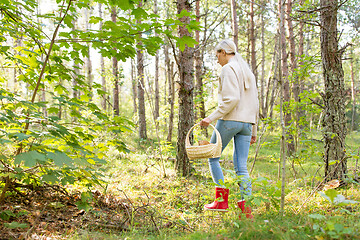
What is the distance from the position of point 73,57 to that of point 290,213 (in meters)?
3.11

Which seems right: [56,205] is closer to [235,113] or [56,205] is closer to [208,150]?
[208,150]

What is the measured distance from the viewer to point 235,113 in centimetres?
275

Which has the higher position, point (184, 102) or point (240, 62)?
point (240, 62)

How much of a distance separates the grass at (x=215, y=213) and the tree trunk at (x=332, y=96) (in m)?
0.20

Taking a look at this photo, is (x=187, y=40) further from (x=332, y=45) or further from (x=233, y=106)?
(x=332, y=45)

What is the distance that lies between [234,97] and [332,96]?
83.2 inches

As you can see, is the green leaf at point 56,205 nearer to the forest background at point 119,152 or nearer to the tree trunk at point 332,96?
the forest background at point 119,152

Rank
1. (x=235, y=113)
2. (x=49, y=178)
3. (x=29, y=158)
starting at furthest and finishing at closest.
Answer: (x=235, y=113) < (x=49, y=178) < (x=29, y=158)

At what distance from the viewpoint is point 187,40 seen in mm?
2723

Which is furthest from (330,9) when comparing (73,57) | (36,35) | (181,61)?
(36,35)

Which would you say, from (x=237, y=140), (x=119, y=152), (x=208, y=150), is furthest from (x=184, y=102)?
(x=208, y=150)

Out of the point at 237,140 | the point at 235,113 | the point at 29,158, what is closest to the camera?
the point at 29,158

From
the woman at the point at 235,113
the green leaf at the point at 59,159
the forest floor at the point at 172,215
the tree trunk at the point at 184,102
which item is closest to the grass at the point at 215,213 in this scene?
the forest floor at the point at 172,215

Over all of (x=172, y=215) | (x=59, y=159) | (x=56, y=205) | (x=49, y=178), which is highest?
(x=59, y=159)
